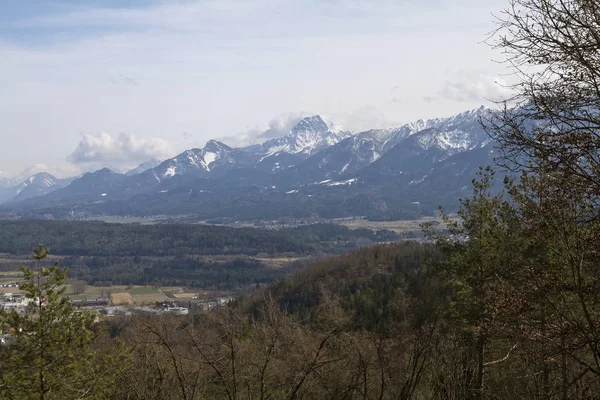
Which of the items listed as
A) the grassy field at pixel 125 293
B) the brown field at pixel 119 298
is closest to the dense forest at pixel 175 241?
the grassy field at pixel 125 293

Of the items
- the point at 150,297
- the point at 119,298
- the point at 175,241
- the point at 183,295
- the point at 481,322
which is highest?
the point at 481,322

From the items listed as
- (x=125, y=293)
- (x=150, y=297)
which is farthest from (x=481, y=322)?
(x=125, y=293)

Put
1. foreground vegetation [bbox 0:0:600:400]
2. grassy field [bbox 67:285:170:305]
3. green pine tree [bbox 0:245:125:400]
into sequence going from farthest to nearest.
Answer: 1. grassy field [bbox 67:285:170:305]
2. green pine tree [bbox 0:245:125:400]
3. foreground vegetation [bbox 0:0:600:400]

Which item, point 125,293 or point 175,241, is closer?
point 125,293

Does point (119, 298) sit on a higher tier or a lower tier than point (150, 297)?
higher

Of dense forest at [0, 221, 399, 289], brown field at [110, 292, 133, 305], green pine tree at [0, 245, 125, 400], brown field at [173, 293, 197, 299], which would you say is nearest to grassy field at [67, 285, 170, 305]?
brown field at [110, 292, 133, 305]

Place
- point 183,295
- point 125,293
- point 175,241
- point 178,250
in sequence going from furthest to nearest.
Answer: point 175,241
point 178,250
point 125,293
point 183,295

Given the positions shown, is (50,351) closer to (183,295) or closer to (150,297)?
(150,297)

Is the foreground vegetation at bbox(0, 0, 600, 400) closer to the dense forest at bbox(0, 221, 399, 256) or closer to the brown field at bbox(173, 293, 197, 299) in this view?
the brown field at bbox(173, 293, 197, 299)

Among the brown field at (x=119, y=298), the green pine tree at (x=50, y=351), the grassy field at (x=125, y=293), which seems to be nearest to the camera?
A: the green pine tree at (x=50, y=351)

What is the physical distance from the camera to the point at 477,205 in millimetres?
16125

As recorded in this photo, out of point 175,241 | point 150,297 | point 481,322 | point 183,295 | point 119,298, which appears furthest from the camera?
point 175,241

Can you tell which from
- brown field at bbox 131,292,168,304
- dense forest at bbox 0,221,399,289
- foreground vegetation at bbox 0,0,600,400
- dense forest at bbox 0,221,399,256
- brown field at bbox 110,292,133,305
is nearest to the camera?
foreground vegetation at bbox 0,0,600,400

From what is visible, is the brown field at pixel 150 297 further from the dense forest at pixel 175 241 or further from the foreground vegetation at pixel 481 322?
the foreground vegetation at pixel 481 322
